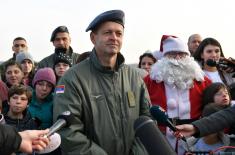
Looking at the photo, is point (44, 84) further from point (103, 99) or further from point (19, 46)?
point (19, 46)

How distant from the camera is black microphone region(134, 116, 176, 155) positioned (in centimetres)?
222

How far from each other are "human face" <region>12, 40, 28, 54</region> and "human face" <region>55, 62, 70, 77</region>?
256 centimetres

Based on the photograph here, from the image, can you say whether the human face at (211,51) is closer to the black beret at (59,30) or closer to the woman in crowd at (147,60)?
the woman in crowd at (147,60)

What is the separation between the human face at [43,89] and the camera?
525cm

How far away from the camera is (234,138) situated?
407 centimetres

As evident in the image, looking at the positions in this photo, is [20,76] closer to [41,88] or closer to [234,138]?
[41,88]

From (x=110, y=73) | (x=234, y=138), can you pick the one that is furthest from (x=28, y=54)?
(x=234, y=138)

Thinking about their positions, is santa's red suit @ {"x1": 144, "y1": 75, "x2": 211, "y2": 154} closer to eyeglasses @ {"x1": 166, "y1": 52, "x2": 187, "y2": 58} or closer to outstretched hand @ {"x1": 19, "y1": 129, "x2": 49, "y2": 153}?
eyeglasses @ {"x1": 166, "y1": 52, "x2": 187, "y2": 58}

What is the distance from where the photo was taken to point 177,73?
498 cm

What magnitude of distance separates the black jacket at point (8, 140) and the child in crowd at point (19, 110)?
249 cm

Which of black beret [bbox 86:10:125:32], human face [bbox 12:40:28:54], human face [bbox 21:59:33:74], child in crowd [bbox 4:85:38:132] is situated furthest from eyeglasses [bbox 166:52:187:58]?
human face [bbox 12:40:28:54]

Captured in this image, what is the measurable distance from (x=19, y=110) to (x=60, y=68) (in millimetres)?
1225

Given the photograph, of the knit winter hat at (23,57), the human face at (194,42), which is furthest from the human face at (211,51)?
Result: the knit winter hat at (23,57)

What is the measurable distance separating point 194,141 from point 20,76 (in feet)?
10.4
